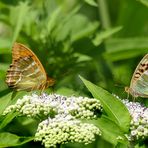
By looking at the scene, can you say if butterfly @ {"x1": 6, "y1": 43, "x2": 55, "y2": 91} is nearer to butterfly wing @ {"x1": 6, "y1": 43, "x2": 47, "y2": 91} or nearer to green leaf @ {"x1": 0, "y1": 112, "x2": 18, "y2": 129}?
butterfly wing @ {"x1": 6, "y1": 43, "x2": 47, "y2": 91}

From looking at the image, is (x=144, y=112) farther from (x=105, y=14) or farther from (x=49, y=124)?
(x=105, y=14)

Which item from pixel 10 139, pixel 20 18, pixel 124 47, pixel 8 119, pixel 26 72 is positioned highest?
pixel 20 18

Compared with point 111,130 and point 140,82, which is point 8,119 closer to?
point 111,130

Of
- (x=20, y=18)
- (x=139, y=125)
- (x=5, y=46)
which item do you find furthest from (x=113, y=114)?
(x=20, y=18)

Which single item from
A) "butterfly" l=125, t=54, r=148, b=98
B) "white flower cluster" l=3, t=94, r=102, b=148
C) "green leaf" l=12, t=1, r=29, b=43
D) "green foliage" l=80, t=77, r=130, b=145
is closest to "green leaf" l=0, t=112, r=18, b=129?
"white flower cluster" l=3, t=94, r=102, b=148

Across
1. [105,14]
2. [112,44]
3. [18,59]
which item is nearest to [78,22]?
[112,44]
